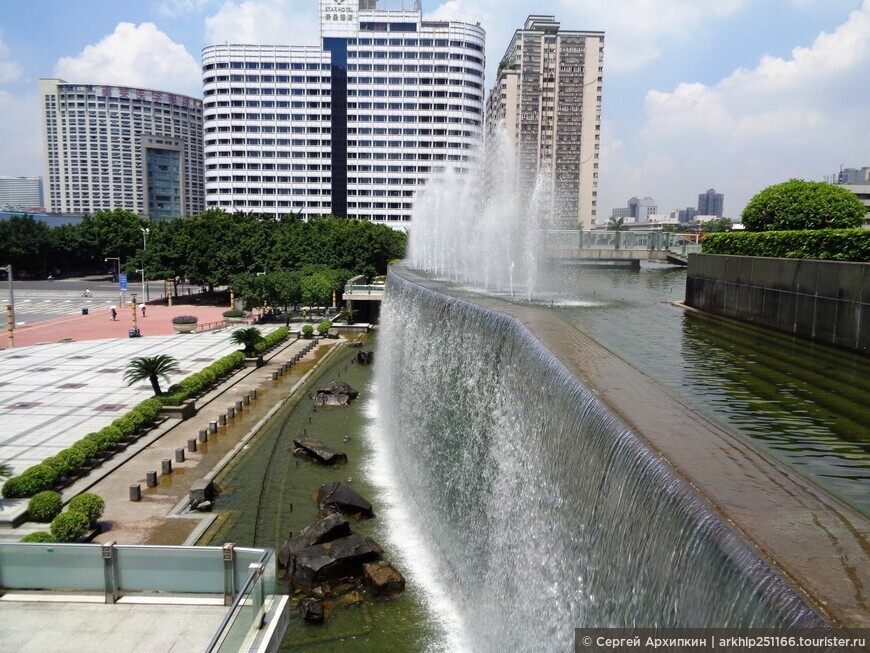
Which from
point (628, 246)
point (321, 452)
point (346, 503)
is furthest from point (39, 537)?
point (628, 246)

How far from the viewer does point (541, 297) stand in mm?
22391

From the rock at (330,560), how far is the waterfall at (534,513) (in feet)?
3.50

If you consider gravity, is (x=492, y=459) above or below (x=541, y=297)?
below

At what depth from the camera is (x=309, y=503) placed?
17.7 meters

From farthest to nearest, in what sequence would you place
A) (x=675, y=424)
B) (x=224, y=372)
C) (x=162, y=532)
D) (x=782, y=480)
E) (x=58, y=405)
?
(x=224, y=372)
(x=58, y=405)
(x=162, y=532)
(x=675, y=424)
(x=782, y=480)

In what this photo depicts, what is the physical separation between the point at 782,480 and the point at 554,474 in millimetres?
3137

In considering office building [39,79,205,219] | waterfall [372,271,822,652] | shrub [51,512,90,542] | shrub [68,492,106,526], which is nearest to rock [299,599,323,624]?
waterfall [372,271,822,652]

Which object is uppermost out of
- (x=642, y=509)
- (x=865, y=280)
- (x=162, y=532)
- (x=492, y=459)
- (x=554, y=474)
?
(x=865, y=280)

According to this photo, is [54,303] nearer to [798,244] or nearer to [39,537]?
[39,537]

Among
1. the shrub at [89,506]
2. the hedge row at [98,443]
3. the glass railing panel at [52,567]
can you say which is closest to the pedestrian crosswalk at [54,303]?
the hedge row at [98,443]

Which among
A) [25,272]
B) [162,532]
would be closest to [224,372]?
[162,532]

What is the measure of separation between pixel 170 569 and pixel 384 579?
4.97 metres

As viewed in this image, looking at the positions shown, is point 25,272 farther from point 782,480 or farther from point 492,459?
point 782,480

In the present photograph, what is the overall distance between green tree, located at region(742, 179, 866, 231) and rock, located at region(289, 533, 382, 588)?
14521 millimetres
